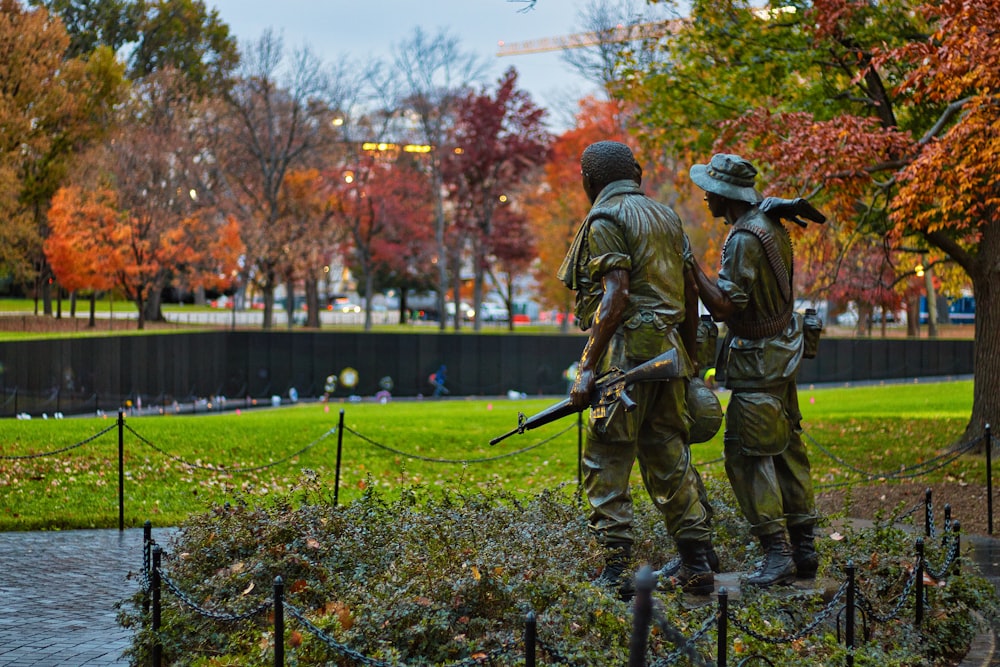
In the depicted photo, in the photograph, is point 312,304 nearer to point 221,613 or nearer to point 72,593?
point 72,593

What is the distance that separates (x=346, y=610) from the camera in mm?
6285

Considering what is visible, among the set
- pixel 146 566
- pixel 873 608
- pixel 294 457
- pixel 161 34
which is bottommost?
pixel 873 608

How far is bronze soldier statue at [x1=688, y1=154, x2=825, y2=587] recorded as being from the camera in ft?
24.9

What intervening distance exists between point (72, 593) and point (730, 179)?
19.1 feet

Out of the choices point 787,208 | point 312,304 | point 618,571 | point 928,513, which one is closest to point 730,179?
point 787,208

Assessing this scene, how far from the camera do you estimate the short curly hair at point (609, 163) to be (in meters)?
7.32

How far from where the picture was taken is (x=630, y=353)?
275 inches

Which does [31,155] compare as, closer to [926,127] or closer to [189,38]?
[189,38]

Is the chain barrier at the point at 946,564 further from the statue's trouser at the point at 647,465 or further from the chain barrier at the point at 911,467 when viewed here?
the chain barrier at the point at 911,467

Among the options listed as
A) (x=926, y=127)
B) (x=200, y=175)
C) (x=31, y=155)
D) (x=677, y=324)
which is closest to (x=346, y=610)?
(x=677, y=324)

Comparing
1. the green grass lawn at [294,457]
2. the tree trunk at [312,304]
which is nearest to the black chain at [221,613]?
the green grass lawn at [294,457]

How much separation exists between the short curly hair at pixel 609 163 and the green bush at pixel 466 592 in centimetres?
222

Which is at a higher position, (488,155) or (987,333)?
(488,155)

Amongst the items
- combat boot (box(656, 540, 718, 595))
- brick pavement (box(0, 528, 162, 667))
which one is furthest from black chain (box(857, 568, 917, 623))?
brick pavement (box(0, 528, 162, 667))
